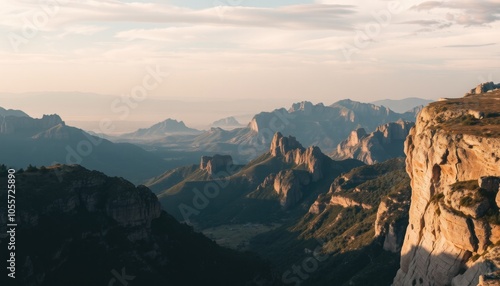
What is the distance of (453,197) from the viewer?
3957 inches

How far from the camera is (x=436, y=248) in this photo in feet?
344

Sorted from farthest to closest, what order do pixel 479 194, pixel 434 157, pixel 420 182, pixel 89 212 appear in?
pixel 89 212
pixel 420 182
pixel 434 157
pixel 479 194

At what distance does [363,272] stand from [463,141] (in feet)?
340

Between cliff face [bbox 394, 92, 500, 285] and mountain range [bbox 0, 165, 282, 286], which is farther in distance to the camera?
mountain range [bbox 0, 165, 282, 286]

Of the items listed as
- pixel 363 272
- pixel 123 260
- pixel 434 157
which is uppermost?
pixel 434 157

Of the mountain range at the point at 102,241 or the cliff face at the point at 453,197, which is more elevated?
the cliff face at the point at 453,197

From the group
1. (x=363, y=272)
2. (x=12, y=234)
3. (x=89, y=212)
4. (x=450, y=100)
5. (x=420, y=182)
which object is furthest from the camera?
(x=363, y=272)

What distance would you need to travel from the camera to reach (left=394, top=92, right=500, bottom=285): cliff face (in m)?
92.9

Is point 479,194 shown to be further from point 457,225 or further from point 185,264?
point 185,264

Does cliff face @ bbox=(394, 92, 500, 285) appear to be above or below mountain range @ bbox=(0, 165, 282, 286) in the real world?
above

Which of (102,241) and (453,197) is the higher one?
(453,197)

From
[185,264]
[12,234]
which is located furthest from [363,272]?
[12,234]

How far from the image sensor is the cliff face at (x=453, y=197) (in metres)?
92.9

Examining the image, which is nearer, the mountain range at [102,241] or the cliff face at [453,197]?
the cliff face at [453,197]
